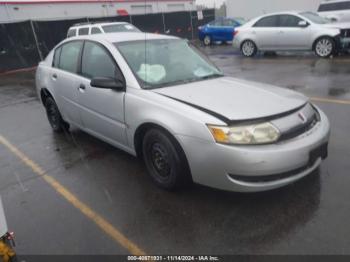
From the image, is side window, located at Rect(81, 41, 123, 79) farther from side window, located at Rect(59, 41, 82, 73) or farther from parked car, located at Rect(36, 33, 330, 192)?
side window, located at Rect(59, 41, 82, 73)

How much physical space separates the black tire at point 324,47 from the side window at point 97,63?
8913 mm

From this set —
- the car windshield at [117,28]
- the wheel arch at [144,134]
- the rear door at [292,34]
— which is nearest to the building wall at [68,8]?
the car windshield at [117,28]

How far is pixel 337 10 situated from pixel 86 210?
14.3m

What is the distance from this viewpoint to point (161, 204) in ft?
11.1

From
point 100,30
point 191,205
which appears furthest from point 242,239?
point 100,30

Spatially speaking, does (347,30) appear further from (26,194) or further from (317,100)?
(26,194)

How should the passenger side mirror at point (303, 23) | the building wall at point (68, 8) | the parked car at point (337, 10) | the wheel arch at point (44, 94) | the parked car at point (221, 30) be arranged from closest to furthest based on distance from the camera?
the wheel arch at point (44, 94) < the passenger side mirror at point (303, 23) < the parked car at point (337, 10) < the building wall at point (68, 8) < the parked car at point (221, 30)

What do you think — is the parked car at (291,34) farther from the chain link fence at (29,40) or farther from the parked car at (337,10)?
the chain link fence at (29,40)

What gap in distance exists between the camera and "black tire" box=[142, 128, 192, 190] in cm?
324

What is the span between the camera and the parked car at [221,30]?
18.2 m

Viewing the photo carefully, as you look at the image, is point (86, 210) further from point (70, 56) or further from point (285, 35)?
point (285, 35)

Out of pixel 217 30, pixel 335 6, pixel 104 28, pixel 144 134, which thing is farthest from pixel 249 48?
pixel 144 134

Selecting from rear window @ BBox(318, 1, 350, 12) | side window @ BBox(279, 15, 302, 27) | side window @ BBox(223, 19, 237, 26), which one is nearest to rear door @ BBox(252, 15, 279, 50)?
side window @ BBox(279, 15, 302, 27)

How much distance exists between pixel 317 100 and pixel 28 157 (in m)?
5.21
